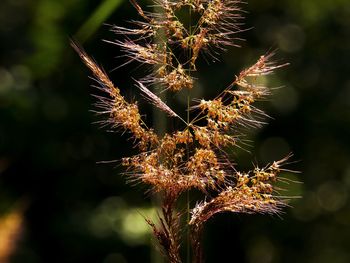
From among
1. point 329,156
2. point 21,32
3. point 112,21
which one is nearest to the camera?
point 112,21

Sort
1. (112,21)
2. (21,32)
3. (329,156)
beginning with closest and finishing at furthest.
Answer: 1. (112,21)
2. (21,32)
3. (329,156)

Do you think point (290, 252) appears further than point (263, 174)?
Yes

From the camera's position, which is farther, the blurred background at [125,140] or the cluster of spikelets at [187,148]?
the blurred background at [125,140]

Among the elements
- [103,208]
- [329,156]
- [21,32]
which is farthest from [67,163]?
[329,156]

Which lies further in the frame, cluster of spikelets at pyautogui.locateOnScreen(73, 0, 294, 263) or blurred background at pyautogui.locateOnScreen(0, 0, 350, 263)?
blurred background at pyautogui.locateOnScreen(0, 0, 350, 263)

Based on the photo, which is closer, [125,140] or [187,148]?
[187,148]

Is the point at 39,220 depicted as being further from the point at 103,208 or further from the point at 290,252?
the point at 290,252

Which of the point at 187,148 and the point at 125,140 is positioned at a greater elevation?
the point at 187,148

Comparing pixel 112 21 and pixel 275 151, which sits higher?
pixel 112 21
